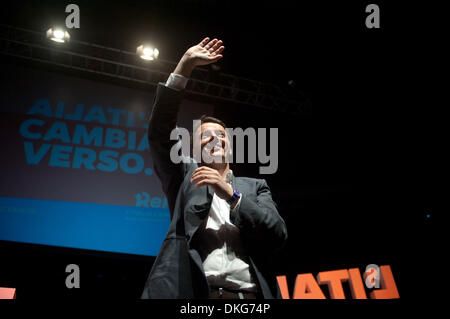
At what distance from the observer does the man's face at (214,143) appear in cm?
147

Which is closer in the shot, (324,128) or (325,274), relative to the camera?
(325,274)

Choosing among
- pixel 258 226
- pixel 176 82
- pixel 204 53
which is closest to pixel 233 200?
pixel 258 226

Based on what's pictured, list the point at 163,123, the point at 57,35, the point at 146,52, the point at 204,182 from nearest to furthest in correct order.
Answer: the point at 204,182 → the point at 163,123 → the point at 57,35 → the point at 146,52

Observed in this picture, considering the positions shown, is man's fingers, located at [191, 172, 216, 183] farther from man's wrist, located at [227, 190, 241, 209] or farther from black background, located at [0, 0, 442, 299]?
black background, located at [0, 0, 442, 299]

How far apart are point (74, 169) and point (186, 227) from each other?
3.71 meters

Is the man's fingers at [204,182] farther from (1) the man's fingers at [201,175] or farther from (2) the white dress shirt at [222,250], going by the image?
(2) the white dress shirt at [222,250]

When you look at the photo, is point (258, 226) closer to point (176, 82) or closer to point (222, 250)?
point (222, 250)

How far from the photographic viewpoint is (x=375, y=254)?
5344 millimetres

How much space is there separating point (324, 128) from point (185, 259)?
478 cm

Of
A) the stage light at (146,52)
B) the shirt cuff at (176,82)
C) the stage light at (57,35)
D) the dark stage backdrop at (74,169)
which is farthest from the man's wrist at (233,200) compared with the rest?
the stage light at (57,35)

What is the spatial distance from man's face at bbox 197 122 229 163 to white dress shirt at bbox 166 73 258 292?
210 mm

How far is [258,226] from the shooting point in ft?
3.87
